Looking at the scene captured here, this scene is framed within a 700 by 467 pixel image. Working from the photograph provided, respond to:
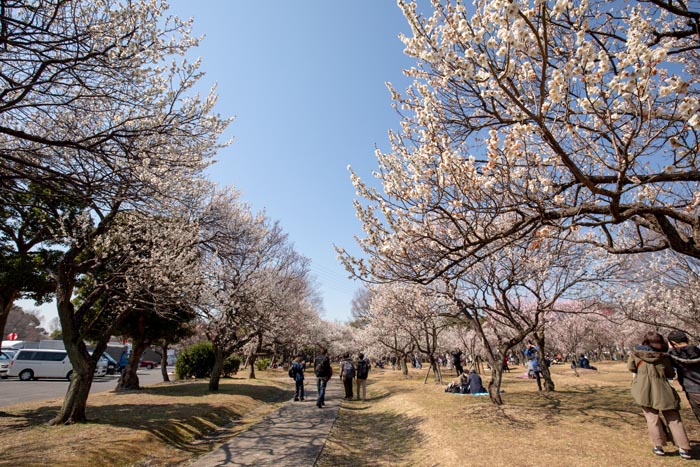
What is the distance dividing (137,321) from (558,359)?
170ft

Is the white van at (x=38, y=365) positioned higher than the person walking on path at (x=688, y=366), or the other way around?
the person walking on path at (x=688, y=366)

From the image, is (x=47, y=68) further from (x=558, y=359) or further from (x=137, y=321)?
(x=558, y=359)

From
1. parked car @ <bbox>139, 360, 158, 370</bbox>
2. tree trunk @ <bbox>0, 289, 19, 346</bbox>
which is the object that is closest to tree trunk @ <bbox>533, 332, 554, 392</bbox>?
tree trunk @ <bbox>0, 289, 19, 346</bbox>

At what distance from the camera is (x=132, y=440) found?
23.7 ft

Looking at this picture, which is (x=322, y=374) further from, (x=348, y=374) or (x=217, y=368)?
(x=217, y=368)

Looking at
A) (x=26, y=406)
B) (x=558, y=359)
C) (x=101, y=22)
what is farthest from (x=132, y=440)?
(x=558, y=359)

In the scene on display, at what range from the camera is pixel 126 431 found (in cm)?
777

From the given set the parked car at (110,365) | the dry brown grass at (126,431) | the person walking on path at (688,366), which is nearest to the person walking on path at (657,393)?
the person walking on path at (688,366)

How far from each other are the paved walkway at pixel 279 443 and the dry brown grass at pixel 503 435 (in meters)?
0.37

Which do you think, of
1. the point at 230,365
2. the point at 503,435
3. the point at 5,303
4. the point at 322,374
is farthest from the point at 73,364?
the point at 230,365

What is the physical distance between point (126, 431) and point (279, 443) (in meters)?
3.27

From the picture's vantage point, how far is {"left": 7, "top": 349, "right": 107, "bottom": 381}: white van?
2339cm

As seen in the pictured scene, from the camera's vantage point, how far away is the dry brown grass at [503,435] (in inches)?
231

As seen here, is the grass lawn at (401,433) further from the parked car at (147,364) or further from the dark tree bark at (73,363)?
the parked car at (147,364)
